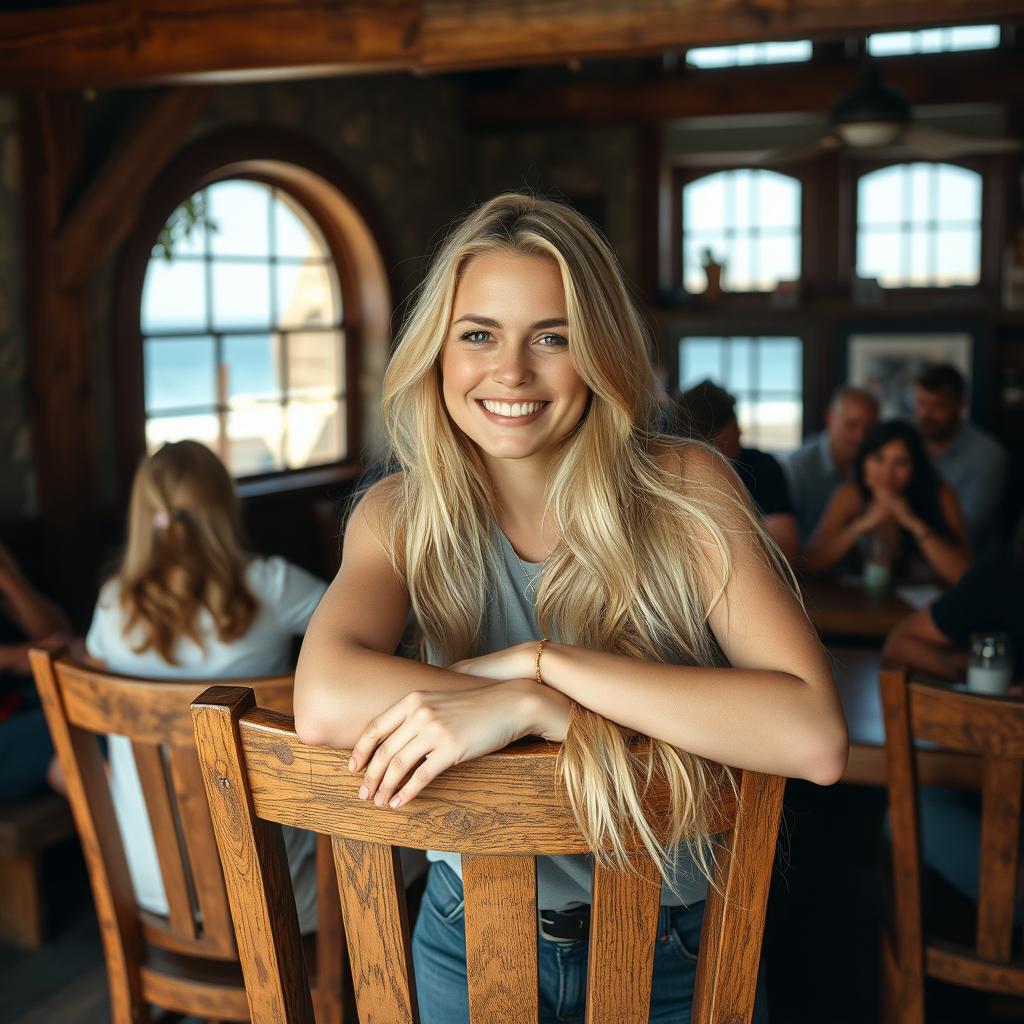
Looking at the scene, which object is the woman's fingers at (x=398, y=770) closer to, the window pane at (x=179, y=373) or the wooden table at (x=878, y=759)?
the wooden table at (x=878, y=759)

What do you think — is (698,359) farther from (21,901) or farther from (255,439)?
(21,901)

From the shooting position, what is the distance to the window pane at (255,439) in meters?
5.17

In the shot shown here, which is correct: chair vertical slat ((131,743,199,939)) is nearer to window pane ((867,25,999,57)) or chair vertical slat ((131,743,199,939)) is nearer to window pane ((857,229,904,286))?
window pane ((867,25,999,57))

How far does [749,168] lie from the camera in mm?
7043

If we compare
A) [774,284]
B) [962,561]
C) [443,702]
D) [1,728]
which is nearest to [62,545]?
[1,728]

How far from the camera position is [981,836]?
176 centimetres

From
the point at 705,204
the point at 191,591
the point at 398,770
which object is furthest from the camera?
the point at 705,204

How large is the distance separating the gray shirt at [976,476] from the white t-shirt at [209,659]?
300 cm

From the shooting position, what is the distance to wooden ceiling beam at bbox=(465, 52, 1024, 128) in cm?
589

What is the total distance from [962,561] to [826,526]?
0.44 metres

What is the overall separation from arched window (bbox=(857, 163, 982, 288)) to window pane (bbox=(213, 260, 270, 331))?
3562 mm

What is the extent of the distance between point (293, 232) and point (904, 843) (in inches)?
176

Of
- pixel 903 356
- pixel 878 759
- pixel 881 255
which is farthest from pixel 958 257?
pixel 878 759

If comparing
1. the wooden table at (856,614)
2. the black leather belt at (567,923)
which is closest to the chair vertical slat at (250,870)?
the black leather belt at (567,923)
